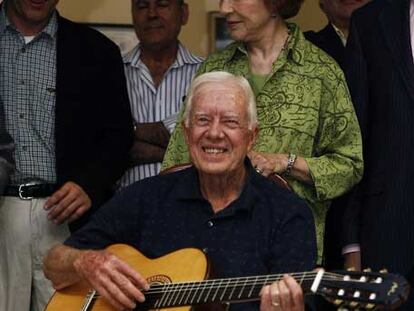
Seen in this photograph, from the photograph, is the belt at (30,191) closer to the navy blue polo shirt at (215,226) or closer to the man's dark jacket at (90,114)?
the man's dark jacket at (90,114)

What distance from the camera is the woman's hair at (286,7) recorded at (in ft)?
13.4

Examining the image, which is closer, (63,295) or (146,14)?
(63,295)

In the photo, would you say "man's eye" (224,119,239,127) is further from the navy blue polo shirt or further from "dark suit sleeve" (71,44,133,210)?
"dark suit sleeve" (71,44,133,210)

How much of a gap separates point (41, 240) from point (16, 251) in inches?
3.9

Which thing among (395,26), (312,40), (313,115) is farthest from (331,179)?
(312,40)

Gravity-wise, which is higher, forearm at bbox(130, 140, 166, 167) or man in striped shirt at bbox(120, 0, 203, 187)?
man in striped shirt at bbox(120, 0, 203, 187)

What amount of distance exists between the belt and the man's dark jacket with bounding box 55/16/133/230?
0.05 metres

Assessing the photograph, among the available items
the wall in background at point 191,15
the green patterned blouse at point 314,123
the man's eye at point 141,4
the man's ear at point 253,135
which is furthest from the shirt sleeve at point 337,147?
the wall in background at point 191,15

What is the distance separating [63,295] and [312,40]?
144cm

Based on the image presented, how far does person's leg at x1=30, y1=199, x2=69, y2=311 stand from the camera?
442 centimetres

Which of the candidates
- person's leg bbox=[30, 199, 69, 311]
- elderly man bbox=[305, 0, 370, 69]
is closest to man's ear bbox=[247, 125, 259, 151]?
elderly man bbox=[305, 0, 370, 69]

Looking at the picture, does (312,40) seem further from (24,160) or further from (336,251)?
(24,160)

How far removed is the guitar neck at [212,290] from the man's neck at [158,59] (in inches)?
55.6

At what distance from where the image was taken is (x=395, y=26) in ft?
12.7
